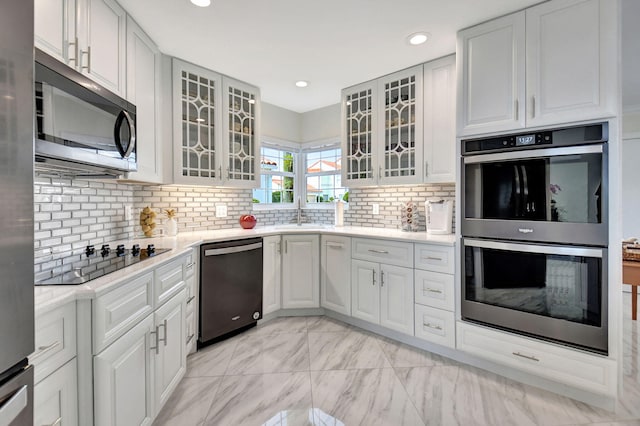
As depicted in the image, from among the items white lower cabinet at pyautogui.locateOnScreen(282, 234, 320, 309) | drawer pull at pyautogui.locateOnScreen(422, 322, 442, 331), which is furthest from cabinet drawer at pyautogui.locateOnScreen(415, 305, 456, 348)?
white lower cabinet at pyautogui.locateOnScreen(282, 234, 320, 309)

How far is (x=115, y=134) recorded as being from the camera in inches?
67.4

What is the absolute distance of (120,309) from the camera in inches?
52.1

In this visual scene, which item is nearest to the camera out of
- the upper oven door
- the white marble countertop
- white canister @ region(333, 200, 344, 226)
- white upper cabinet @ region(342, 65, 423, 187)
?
the white marble countertop

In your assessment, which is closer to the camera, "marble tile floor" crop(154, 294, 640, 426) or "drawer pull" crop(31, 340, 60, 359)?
"drawer pull" crop(31, 340, 60, 359)

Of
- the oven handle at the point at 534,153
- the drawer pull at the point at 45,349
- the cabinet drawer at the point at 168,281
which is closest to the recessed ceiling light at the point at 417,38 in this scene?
the oven handle at the point at 534,153

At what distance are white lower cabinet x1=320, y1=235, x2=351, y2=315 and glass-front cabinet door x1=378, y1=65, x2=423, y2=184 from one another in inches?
32.1

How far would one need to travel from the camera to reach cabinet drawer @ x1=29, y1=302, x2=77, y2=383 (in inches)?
37.6

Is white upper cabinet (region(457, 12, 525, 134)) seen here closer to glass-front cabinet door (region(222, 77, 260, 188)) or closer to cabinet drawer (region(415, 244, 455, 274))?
cabinet drawer (region(415, 244, 455, 274))

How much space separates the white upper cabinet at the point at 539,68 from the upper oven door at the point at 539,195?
23cm

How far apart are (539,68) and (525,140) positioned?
1.53 feet

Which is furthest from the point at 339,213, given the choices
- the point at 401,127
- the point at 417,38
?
the point at 417,38

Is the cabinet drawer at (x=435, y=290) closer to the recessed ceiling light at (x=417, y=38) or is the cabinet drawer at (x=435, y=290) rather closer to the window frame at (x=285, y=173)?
the recessed ceiling light at (x=417, y=38)

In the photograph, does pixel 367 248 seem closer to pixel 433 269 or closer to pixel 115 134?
pixel 433 269

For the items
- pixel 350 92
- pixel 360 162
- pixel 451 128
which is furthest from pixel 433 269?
pixel 350 92
